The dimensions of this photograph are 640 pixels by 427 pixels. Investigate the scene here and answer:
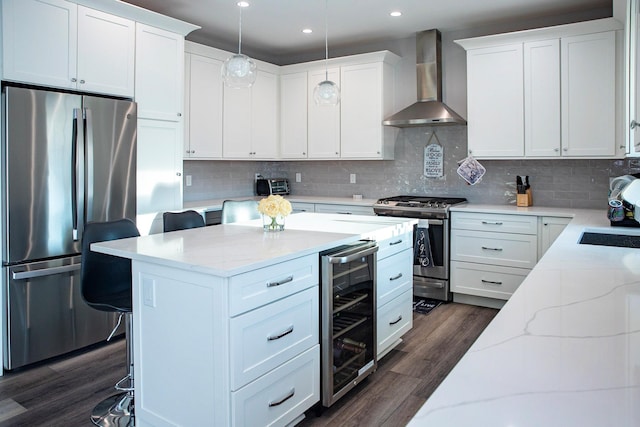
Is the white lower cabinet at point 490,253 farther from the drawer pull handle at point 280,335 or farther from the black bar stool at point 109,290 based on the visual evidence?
the black bar stool at point 109,290

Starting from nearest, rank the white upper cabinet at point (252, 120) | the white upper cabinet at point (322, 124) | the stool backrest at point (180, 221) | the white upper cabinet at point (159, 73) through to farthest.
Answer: the stool backrest at point (180, 221) → the white upper cabinet at point (159, 73) → the white upper cabinet at point (252, 120) → the white upper cabinet at point (322, 124)

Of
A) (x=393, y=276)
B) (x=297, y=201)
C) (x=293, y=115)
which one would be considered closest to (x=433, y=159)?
(x=297, y=201)

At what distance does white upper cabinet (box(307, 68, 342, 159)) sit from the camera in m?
5.27

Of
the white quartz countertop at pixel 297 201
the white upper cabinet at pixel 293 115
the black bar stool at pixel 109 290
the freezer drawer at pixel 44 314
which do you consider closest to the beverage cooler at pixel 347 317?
the black bar stool at pixel 109 290

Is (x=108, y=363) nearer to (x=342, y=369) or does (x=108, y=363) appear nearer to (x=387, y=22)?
(x=342, y=369)

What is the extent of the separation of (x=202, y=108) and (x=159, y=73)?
78 cm

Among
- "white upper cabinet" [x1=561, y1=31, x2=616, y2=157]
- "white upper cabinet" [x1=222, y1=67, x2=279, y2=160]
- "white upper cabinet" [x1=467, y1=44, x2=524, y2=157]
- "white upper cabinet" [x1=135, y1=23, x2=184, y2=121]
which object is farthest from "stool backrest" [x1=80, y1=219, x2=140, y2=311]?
"white upper cabinet" [x1=561, y1=31, x2=616, y2=157]

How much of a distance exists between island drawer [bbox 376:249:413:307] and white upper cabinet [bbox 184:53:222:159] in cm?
231

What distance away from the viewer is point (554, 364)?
93 cm

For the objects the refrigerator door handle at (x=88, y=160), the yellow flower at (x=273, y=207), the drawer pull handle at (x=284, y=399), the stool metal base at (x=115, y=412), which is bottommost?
the stool metal base at (x=115, y=412)

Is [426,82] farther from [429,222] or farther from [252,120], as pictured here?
[252,120]

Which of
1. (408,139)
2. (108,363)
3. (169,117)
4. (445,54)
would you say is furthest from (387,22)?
(108,363)

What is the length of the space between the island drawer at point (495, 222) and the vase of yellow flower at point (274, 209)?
212 centimetres

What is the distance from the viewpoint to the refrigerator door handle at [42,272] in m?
2.99
